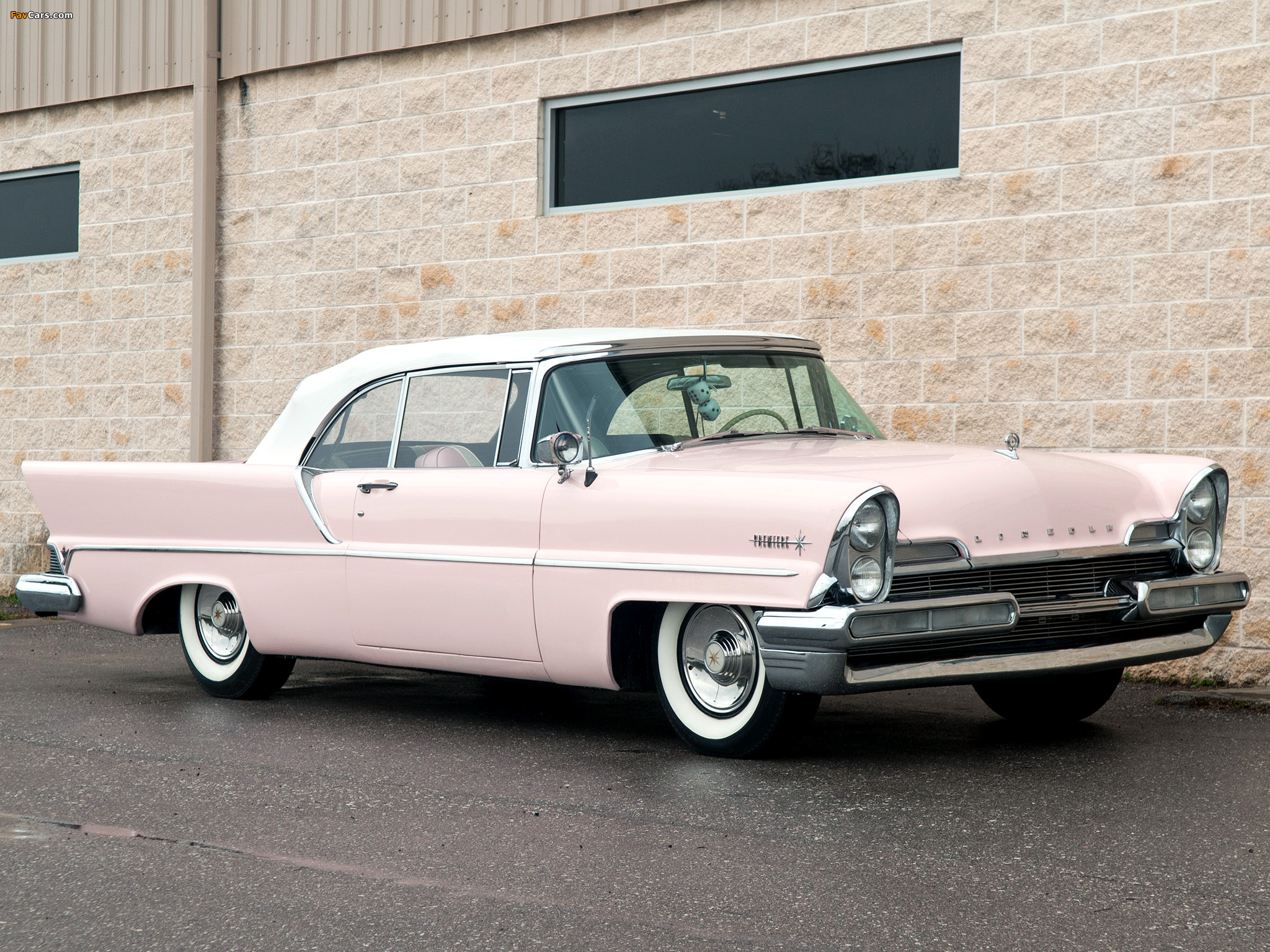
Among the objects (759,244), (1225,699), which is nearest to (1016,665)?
(1225,699)

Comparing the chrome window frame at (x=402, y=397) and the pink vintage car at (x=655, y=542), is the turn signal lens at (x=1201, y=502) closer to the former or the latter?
the pink vintage car at (x=655, y=542)

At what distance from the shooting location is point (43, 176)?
12500 millimetres

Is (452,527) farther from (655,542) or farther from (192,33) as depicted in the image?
(192,33)

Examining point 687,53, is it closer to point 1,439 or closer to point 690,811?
point 690,811

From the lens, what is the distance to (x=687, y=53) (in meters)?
9.25

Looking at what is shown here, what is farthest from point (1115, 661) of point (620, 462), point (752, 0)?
point (752, 0)

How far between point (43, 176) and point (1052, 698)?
983cm

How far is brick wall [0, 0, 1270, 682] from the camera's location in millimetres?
7527

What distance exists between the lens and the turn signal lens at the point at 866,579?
4777 millimetres

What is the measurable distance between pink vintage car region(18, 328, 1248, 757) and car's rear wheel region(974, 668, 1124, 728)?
14 mm

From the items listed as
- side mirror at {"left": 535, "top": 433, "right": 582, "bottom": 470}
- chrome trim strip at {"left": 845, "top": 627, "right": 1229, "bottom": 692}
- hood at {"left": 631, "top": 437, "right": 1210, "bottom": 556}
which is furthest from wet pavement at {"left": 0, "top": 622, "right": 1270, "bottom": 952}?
side mirror at {"left": 535, "top": 433, "right": 582, "bottom": 470}

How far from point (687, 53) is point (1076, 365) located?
3.17 metres

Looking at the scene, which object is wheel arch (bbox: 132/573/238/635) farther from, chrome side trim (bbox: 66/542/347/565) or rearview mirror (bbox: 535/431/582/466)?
rearview mirror (bbox: 535/431/582/466)

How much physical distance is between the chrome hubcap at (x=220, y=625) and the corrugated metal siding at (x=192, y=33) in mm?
4639
